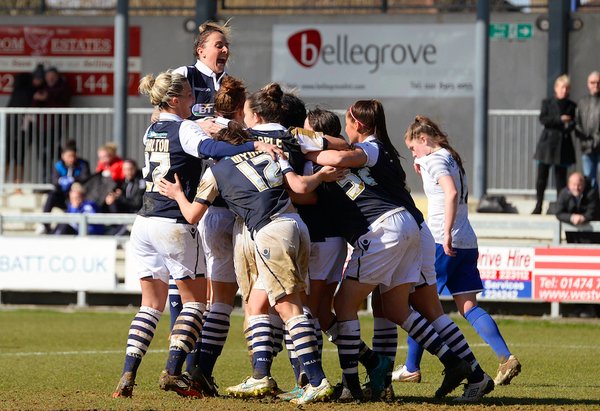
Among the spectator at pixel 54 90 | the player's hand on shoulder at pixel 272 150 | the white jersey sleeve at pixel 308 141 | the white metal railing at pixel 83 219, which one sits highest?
the spectator at pixel 54 90

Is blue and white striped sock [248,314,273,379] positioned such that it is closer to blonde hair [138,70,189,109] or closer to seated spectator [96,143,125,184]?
blonde hair [138,70,189,109]

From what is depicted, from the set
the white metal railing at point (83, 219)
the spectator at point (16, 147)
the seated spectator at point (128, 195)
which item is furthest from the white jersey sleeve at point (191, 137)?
the spectator at point (16, 147)

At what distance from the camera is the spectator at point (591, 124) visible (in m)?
17.8

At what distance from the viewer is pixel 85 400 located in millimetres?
8180

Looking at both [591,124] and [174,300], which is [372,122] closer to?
[174,300]

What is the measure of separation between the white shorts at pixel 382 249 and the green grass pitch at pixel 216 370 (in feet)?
2.73

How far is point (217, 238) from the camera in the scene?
28.2 feet

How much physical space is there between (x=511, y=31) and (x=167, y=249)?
592 inches

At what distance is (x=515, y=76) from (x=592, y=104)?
4.48m

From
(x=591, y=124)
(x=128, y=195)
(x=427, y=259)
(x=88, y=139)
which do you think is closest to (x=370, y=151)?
(x=427, y=259)

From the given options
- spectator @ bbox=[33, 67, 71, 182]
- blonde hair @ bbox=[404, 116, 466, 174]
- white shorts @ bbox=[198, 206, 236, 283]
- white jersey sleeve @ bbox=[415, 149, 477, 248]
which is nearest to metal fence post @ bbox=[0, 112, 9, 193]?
spectator @ bbox=[33, 67, 71, 182]

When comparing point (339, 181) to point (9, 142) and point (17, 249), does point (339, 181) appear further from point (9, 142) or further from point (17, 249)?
point (9, 142)

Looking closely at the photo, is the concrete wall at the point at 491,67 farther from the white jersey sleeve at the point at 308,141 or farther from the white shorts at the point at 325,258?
the white jersey sleeve at the point at 308,141

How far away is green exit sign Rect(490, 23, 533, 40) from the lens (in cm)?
2230
